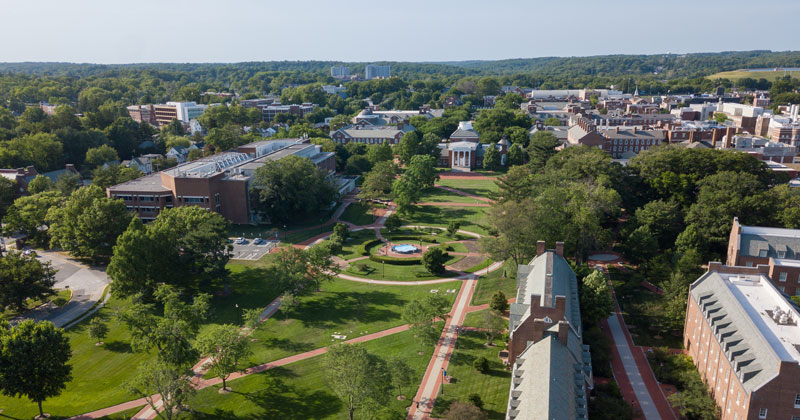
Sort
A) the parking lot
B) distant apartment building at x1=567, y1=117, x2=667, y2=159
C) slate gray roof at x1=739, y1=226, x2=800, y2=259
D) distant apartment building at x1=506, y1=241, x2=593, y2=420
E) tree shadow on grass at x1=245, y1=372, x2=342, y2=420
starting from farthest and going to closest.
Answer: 1. distant apartment building at x1=567, y1=117, x2=667, y2=159
2. the parking lot
3. slate gray roof at x1=739, y1=226, x2=800, y2=259
4. tree shadow on grass at x1=245, y1=372, x2=342, y2=420
5. distant apartment building at x1=506, y1=241, x2=593, y2=420

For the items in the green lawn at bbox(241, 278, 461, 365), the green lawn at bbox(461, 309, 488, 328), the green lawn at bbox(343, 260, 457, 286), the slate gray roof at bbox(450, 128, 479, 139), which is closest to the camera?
the green lawn at bbox(241, 278, 461, 365)

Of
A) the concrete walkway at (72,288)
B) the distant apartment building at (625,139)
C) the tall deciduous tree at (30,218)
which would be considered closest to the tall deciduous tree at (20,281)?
the concrete walkway at (72,288)

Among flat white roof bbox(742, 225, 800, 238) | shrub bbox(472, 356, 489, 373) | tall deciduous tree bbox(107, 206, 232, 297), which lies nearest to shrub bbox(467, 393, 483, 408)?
A: shrub bbox(472, 356, 489, 373)

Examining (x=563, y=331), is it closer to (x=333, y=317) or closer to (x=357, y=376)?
(x=357, y=376)

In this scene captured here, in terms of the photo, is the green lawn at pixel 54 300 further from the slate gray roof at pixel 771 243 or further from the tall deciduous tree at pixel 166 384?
the slate gray roof at pixel 771 243

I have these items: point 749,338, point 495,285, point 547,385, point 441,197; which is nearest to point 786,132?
point 441,197

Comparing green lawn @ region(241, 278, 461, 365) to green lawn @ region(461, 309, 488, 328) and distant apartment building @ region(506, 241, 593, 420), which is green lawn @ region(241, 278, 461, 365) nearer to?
green lawn @ region(461, 309, 488, 328)

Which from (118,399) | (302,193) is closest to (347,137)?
(302,193)

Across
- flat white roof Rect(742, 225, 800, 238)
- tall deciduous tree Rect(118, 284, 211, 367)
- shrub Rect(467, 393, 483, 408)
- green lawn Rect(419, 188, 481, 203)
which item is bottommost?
shrub Rect(467, 393, 483, 408)
